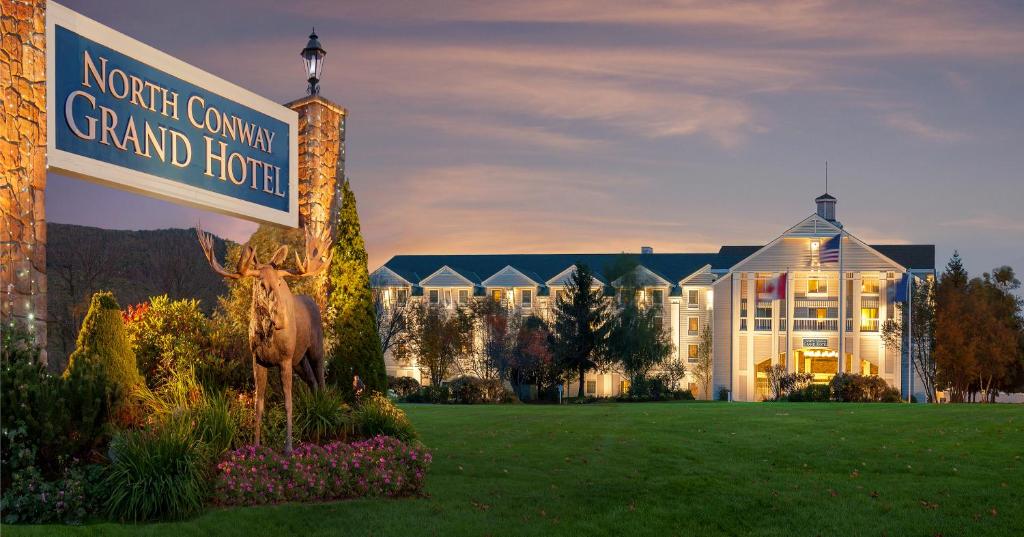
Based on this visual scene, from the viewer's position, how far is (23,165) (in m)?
11.6

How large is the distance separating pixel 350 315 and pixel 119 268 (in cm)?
3056

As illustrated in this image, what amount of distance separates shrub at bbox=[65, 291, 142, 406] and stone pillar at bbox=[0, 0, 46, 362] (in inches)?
41.2

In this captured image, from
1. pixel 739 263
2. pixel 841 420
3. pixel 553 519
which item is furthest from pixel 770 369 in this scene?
pixel 553 519

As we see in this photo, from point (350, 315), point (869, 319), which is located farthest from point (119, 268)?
point (869, 319)

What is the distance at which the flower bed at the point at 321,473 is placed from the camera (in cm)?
1216

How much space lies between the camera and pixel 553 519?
508 inches

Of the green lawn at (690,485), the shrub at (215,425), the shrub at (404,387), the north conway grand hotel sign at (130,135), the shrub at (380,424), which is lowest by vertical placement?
the shrub at (404,387)

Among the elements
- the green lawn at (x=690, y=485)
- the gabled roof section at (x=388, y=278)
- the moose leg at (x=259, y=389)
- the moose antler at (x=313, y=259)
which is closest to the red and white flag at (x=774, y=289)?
the gabled roof section at (x=388, y=278)

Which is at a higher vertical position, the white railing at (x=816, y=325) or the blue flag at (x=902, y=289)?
the blue flag at (x=902, y=289)

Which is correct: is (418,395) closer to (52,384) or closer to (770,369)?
(770,369)

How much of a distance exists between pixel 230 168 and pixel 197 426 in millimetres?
4612

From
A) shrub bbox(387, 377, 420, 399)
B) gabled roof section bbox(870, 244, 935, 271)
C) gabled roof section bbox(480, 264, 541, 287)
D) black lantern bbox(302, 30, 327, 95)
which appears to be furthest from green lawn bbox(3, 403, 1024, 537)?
gabled roof section bbox(480, 264, 541, 287)

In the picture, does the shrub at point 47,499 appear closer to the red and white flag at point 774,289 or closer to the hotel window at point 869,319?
the red and white flag at point 774,289

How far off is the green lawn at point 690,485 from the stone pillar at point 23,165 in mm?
2931
